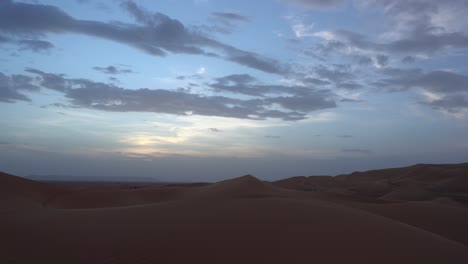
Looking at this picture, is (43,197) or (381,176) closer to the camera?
(43,197)

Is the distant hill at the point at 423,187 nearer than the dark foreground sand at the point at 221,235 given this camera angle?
No

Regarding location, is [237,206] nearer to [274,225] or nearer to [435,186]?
[274,225]

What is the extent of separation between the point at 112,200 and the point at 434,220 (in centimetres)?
1183

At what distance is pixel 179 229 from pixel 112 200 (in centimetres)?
865

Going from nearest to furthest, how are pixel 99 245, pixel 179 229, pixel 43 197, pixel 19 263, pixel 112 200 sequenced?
pixel 19 263
pixel 99 245
pixel 179 229
pixel 43 197
pixel 112 200

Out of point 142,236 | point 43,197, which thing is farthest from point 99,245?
point 43,197

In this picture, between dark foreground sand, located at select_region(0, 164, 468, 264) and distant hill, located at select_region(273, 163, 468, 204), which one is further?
distant hill, located at select_region(273, 163, 468, 204)

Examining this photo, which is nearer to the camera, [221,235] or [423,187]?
[221,235]

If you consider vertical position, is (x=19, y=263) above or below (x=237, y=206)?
below

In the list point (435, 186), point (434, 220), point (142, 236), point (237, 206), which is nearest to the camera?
point (142, 236)

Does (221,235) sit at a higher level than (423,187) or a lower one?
lower

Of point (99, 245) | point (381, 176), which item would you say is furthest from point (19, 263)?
point (381, 176)

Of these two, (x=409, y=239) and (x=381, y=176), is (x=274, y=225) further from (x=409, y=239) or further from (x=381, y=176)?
(x=381, y=176)

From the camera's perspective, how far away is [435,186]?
77.2 feet
